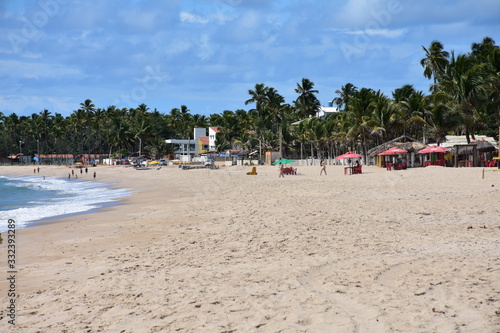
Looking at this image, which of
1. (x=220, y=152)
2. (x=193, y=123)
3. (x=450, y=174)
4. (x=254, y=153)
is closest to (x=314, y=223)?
(x=450, y=174)

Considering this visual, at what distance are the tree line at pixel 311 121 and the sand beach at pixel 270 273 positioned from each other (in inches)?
1164

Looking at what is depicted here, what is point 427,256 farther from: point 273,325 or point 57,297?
point 57,297

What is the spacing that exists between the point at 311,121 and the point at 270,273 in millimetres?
57627

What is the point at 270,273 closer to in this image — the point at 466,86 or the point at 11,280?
the point at 11,280

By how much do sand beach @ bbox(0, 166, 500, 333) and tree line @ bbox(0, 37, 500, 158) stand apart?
29.6 metres

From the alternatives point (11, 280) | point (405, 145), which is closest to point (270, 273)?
point (11, 280)

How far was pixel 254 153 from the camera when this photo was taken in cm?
7269

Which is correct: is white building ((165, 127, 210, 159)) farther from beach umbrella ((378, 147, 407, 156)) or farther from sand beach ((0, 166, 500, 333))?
sand beach ((0, 166, 500, 333))

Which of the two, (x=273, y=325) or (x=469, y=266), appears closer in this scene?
(x=273, y=325)

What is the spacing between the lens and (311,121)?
63312 mm

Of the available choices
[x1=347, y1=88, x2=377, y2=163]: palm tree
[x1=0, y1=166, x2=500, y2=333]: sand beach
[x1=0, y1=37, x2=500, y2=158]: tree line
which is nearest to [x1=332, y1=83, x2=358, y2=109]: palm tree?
[x1=0, y1=37, x2=500, y2=158]: tree line

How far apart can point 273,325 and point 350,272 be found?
2373 millimetres

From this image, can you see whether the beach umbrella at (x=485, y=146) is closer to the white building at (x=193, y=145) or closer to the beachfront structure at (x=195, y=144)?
the beachfront structure at (x=195, y=144)

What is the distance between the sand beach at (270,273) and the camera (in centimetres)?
500
